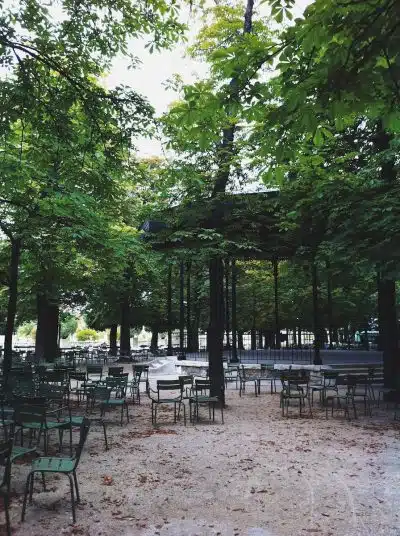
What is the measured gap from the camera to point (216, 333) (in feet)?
43.3

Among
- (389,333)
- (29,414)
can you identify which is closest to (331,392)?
(389,333)

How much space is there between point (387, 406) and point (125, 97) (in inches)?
422

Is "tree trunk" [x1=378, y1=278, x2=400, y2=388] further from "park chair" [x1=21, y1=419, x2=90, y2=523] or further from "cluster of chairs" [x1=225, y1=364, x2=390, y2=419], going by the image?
"park chair" [x1=21, y1=419, x2=90, y2=523]

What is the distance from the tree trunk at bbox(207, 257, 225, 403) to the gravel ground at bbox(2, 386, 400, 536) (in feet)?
8.81

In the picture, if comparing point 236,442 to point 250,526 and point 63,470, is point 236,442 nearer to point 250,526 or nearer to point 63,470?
point 250,526

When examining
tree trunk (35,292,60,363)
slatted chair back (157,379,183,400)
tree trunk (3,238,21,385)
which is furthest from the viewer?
tree trunk (35,292,60,363)

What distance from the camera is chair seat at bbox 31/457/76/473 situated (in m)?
5.16

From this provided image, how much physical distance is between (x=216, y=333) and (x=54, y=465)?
819 centimetres

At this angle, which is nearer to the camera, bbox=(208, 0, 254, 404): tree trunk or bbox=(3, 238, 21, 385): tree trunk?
bbox=(3, 238, 21, 385): tree trunk

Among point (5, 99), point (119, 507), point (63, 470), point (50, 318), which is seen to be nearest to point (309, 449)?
point (119, 507)

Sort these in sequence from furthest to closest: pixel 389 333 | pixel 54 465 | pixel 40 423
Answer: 1. pixel 389 333
2. pixel 40 423
3. pixel 54 465

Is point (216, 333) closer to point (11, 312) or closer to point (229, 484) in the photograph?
point (11, 312)

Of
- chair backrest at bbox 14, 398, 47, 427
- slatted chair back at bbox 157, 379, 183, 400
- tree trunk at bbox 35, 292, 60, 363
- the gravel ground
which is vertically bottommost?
the gravel ground

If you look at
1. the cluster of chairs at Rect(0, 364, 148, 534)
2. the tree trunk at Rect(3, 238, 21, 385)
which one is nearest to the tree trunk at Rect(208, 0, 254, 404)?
the cluster of chairs at Rect(0, 364, 148, 534)
